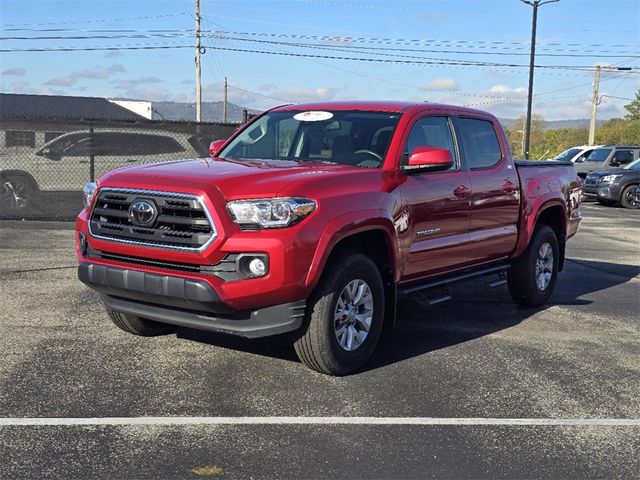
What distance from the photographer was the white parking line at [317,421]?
13.7 ft

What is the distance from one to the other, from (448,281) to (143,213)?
2.78m

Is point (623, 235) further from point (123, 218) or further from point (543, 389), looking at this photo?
point (123, 218)

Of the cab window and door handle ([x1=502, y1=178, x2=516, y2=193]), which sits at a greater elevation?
the cab window

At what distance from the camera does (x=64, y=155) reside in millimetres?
12688

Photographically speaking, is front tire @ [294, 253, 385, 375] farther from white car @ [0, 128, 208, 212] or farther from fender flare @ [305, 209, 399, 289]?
white car @ [0, 128, 208, 212]

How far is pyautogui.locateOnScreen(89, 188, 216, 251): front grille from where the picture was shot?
15.0 feet

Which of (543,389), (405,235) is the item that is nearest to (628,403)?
(543,389)

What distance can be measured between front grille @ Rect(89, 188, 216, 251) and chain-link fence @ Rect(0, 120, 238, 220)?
26.2 ft

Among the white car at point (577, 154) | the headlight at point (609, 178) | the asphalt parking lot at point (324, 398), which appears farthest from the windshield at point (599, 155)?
the asphalt parking lot at point (324, 398)

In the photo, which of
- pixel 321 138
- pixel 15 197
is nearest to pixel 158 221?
pixel 321 138

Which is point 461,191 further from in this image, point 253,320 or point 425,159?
point 253,320

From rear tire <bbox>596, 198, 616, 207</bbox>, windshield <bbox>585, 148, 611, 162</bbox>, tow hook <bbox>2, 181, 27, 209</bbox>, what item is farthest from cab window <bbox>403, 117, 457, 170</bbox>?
windshield <bbox>585, 148, 611, 162</bbox>

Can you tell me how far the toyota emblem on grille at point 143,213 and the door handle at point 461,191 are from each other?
261 cm

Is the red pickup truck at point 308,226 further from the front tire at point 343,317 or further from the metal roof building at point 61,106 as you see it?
Result: the metal roof building at point 61,106
